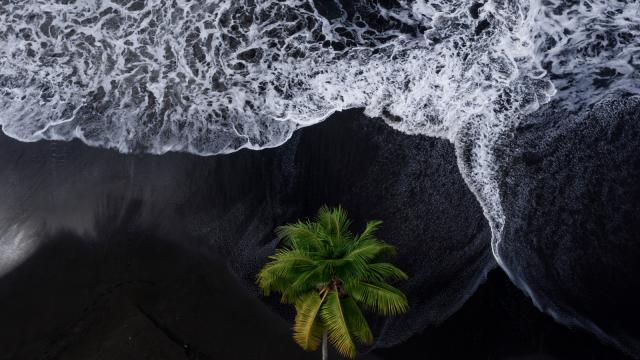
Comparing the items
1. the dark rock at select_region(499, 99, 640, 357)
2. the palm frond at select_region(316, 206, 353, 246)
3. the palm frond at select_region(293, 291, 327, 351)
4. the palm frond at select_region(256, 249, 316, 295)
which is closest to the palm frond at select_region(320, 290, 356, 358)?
the palm frond at select_region(293, 291, 327, 351)

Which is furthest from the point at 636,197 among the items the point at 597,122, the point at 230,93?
the point at 230,93

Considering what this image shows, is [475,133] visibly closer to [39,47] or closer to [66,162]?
[66,162]

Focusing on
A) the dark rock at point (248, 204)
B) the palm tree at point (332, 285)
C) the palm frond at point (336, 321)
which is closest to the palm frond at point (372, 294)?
the palm tree at point (332, 285)

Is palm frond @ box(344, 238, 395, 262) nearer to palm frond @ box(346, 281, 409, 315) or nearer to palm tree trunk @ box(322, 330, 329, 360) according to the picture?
palm frond @ box(346, 281, 409, 315)

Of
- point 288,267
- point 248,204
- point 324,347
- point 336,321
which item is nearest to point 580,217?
point 336,321

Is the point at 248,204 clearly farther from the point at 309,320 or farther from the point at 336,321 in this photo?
the point at 336,321

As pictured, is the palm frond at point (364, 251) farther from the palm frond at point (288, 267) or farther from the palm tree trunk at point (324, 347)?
the palm tree trunk at point (324, 347)
